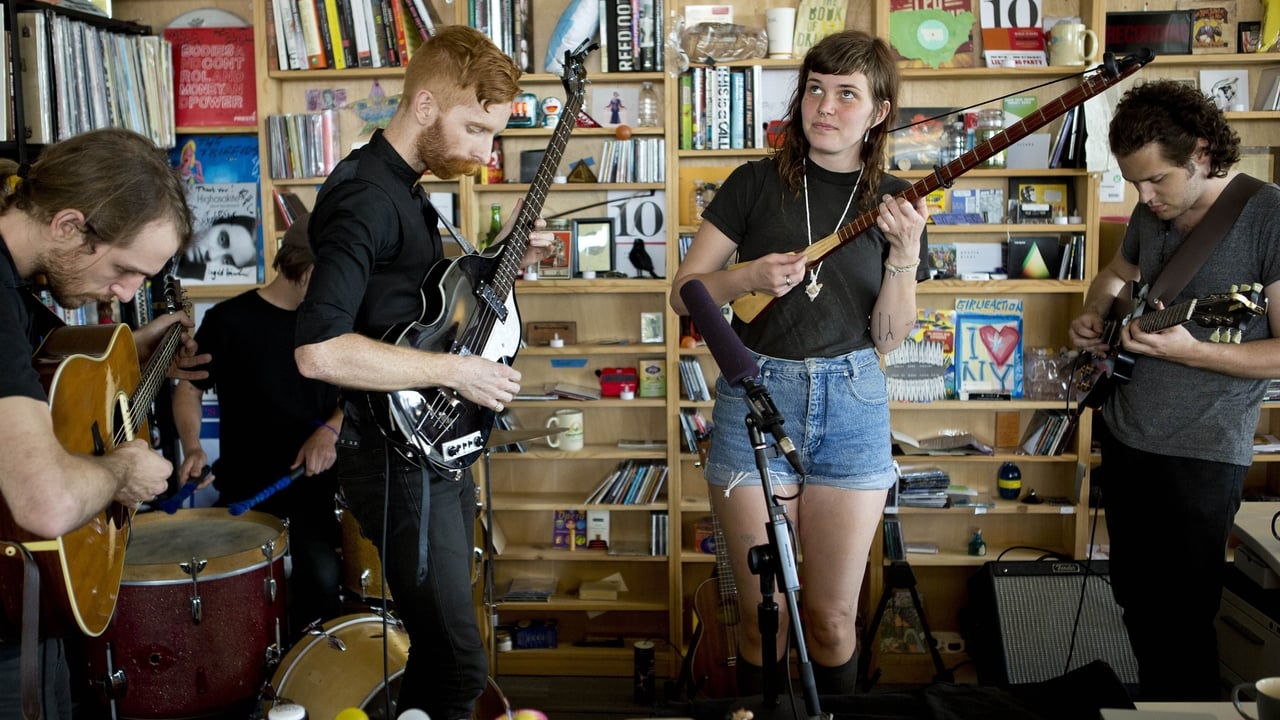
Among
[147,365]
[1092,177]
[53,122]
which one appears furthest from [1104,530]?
[53,122]

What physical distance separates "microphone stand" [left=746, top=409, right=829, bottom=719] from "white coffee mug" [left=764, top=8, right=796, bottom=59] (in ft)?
8.38

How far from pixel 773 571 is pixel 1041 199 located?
2.85 metres

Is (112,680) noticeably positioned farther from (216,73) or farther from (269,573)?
(216,73)

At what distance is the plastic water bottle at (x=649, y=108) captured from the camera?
3648 millimetres

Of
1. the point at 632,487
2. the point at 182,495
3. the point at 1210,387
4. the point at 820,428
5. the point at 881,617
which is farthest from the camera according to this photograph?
the point at 632,487

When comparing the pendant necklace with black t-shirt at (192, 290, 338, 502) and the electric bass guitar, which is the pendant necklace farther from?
black t-shirt at (192, 290, 338, 502)

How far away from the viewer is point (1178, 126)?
84.6 inches

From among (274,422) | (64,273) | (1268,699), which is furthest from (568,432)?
(1268,699)

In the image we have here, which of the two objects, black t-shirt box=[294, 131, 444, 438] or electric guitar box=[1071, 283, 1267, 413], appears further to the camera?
electric guitar box=[1071, 283, 1267, 413]

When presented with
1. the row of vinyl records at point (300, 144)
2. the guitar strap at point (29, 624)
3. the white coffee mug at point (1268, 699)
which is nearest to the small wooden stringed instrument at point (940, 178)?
the white coffee mug at point (1268, 699)

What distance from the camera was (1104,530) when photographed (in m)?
3.70

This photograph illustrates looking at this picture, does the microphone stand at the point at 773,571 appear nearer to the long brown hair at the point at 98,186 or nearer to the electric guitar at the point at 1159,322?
the long brown hair at the point at 98,186

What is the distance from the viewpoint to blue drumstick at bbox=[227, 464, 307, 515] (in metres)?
2.49

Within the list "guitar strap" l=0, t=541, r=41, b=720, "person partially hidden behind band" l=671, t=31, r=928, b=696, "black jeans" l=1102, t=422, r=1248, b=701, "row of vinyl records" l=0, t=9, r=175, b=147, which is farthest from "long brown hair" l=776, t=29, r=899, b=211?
"row of vinyl records" l=0, t=9, r=175, b=147
